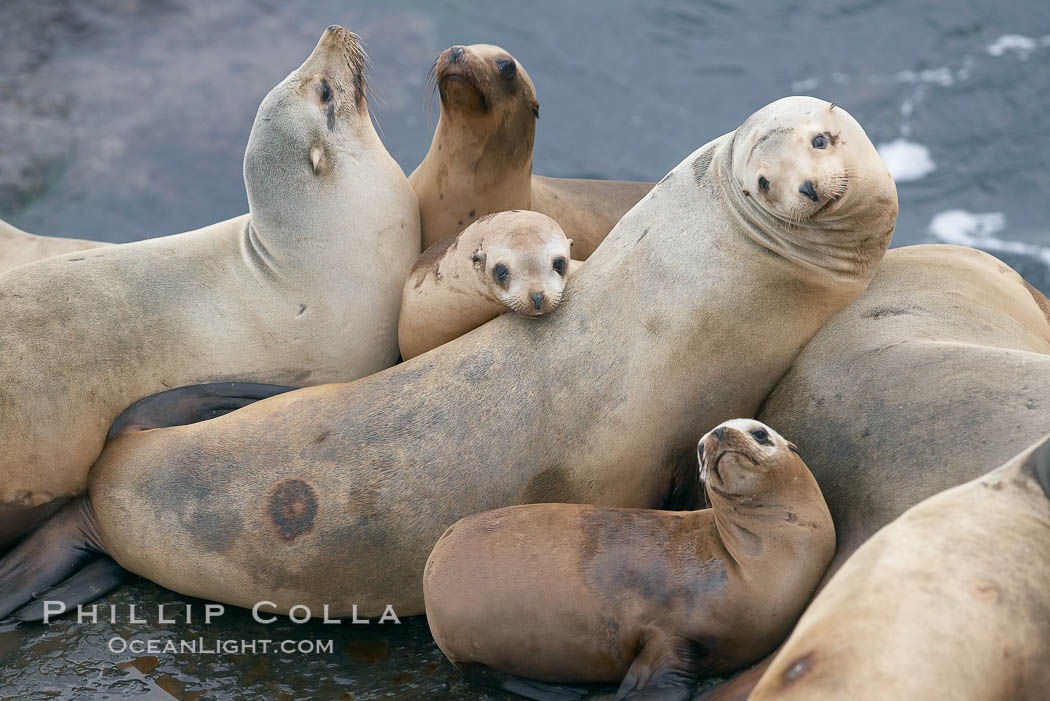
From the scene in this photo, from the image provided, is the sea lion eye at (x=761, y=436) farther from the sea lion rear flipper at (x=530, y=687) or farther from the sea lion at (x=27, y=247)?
the sea lion at (x=27, y=247)

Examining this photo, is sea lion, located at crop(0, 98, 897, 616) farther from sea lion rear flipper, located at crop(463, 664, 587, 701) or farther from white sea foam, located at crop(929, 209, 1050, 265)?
white sea foam, located at crop(929, 209, 1050, 265)

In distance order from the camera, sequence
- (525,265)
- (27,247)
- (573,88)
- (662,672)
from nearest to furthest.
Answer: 1. (662,672)
2. (525,265)
3. (27,247)
4. (573,88)

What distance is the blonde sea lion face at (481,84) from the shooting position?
16.5ft


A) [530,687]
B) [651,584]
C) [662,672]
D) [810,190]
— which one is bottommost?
[530,687]

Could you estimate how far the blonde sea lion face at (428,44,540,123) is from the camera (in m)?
5.03

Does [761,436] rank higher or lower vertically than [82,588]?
higher

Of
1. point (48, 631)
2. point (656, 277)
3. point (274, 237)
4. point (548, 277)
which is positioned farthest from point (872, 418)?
point (48, 631)

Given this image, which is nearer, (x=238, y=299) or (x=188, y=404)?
(x=188, y=404)

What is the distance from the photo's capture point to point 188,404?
4605 mm

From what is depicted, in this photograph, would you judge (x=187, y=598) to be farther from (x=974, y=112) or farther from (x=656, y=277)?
(x=974, y=112)

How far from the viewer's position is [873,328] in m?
4.14

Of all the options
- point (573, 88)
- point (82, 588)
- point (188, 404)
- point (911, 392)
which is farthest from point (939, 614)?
point (573, 88)

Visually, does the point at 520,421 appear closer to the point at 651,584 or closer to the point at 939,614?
the point at 651,584

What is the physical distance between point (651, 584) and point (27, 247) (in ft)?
14.3
